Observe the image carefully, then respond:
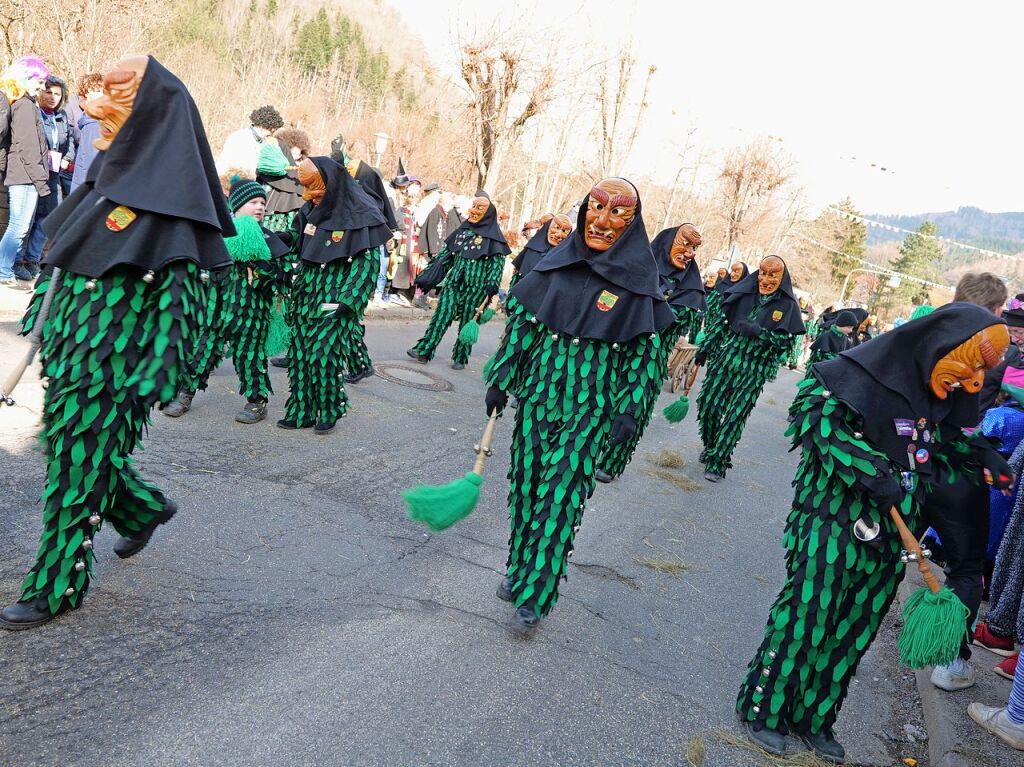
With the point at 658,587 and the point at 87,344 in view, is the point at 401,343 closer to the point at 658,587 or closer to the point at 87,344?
the point at 658,587

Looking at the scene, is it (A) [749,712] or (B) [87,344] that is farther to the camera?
(A) [749,712]

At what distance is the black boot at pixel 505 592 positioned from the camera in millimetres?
4129

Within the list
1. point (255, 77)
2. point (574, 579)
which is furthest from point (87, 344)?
point (255, 77)

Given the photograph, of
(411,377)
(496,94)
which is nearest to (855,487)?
(411,377)

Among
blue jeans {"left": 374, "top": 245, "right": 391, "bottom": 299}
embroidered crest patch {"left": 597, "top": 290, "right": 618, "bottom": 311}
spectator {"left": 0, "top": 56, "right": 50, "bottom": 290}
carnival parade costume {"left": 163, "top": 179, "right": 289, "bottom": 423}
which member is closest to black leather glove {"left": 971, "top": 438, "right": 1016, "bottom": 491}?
embroidered crest patch {"left": 597, "top": 290, "right": 618, "bottom": 311}

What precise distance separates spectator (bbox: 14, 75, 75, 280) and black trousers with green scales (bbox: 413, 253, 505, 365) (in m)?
4.52

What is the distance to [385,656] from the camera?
11.1ft

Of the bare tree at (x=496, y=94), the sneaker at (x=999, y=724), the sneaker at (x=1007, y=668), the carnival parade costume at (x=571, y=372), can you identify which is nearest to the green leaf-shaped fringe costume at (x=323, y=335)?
the carnival parade costume at (x=571, y=372)

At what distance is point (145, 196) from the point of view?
3.05 meters

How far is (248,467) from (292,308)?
186 cm

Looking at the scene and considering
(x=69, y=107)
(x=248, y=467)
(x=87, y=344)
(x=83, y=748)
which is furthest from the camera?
(x=69, y=107)

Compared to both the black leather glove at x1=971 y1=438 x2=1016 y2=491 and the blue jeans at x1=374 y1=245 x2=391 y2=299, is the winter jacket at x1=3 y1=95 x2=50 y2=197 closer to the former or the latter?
the blue jeans at x1=374 y1=245 x2=391 y2=299

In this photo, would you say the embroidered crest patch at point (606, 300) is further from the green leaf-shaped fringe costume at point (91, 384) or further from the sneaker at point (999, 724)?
the sneaker at point (999, 724)

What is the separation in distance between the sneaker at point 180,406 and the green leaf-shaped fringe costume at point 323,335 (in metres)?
0.76
